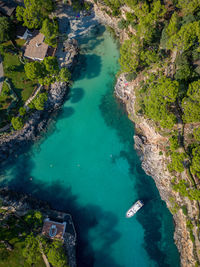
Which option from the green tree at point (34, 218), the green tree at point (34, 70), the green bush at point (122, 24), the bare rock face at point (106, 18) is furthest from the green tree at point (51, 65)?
the green tree at point (34, 218)

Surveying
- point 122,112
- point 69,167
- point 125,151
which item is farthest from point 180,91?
point 69,167

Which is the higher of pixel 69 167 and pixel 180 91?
pixel 180 91

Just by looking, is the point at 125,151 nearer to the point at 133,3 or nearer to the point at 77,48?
the point at 77,48

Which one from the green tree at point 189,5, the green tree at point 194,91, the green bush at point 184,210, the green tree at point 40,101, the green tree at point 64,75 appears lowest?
the green bush at point 184,210

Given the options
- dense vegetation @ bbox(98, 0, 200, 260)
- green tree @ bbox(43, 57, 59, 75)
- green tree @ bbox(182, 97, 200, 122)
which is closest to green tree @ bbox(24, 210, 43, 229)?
dense vegetation @ bbox(98, 0, 200, 260)

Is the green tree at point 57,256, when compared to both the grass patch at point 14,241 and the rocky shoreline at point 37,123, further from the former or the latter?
the rocky shoreline at point 37,123

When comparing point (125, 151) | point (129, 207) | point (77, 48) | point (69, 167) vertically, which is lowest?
point (129, 207)
